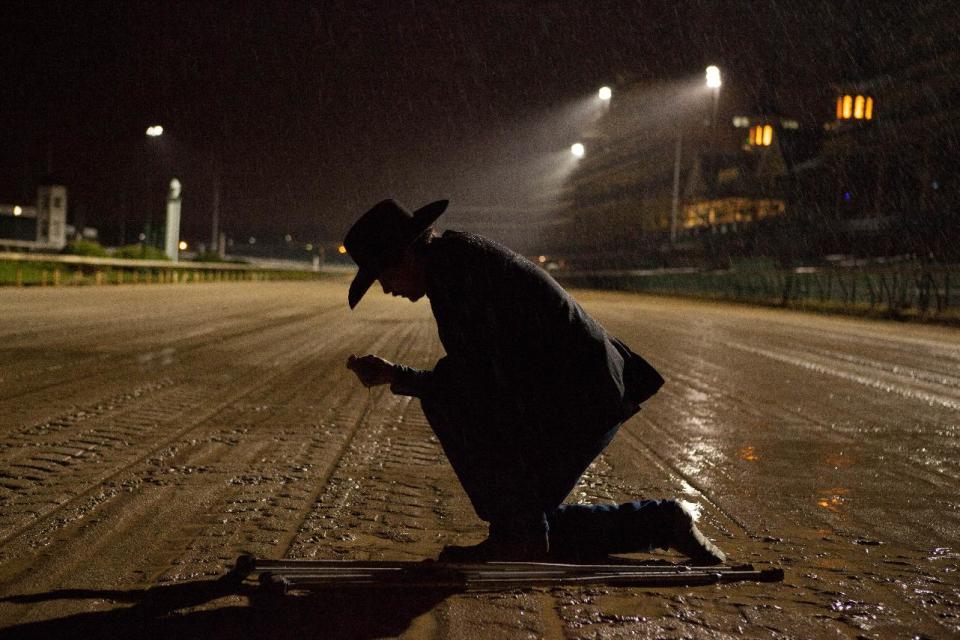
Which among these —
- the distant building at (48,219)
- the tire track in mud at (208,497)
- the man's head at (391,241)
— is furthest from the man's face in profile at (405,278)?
the distant building at (48,219)

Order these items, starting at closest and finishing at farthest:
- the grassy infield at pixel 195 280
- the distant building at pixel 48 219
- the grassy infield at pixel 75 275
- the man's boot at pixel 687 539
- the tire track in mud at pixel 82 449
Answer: the man's boot at pixel 687 539, the tire track in mud at pixel 82 449, the grassy infield at pixel 195 280, the grassy infield at pixel 75 275, the distant building at pixel 48 219

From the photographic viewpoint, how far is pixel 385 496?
502cm

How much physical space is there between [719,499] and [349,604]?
259 centimetres

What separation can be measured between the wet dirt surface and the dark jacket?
2.47ft

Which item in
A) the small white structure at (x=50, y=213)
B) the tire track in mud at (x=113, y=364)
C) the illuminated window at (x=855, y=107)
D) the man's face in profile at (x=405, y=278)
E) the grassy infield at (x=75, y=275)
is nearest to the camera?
the man's face in profile at (x=405, y=278)

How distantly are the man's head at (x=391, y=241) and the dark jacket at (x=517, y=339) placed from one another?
82 millimetres

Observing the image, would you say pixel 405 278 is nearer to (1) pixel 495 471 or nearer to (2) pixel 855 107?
(1) pixel 495 471

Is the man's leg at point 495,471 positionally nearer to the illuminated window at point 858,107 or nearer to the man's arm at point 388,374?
the man's arm at point 388,374

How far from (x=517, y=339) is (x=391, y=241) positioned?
1.93 ft

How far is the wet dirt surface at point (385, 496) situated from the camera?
3.24m

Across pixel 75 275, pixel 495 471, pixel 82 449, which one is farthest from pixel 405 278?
pixel 75 275

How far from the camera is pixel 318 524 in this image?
4.40 meters

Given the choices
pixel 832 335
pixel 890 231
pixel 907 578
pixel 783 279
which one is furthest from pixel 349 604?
pixel 890 231

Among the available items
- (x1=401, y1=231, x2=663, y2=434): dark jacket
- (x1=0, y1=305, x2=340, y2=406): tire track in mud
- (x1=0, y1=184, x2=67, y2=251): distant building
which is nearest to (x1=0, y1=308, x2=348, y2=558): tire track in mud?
(x1=0, y1=305, x2=340, y2=406): tire track in mud
